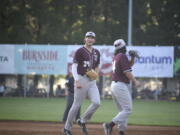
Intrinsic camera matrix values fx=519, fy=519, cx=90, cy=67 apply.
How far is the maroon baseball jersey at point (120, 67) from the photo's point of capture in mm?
10703

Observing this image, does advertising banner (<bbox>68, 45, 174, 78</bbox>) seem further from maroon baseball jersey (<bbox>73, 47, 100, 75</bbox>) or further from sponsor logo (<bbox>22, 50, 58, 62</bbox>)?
maroon baseball jersey (<bbox>73, 47, 100, 75</bbox>)

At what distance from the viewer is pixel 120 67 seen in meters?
10.8

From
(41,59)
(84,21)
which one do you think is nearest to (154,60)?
(41,59)

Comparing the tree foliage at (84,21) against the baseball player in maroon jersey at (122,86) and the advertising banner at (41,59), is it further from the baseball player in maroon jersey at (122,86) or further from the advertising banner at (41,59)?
the baseball player in maroon jersey at (122,86)

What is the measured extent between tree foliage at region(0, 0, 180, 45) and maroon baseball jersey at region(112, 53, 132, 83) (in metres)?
28.8

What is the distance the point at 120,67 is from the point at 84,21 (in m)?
31.7

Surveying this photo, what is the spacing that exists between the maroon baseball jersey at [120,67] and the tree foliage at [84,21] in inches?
1132

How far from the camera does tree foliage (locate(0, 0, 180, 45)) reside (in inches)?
1603

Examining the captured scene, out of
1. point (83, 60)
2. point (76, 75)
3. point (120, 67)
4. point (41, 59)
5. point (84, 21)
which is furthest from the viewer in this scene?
point (84, 21)

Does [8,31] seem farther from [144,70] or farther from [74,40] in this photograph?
[144,70]

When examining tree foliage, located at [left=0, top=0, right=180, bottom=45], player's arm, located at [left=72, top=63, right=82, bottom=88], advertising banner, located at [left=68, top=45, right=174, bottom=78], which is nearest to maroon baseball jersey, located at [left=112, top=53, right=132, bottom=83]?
player's arm, located at [left=72, top=63, right=82, bottom=88]

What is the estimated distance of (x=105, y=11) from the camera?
42.3 meters

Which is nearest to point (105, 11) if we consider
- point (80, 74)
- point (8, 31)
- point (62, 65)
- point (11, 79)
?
point (8, 31)

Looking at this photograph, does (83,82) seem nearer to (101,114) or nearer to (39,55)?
(101,114)
